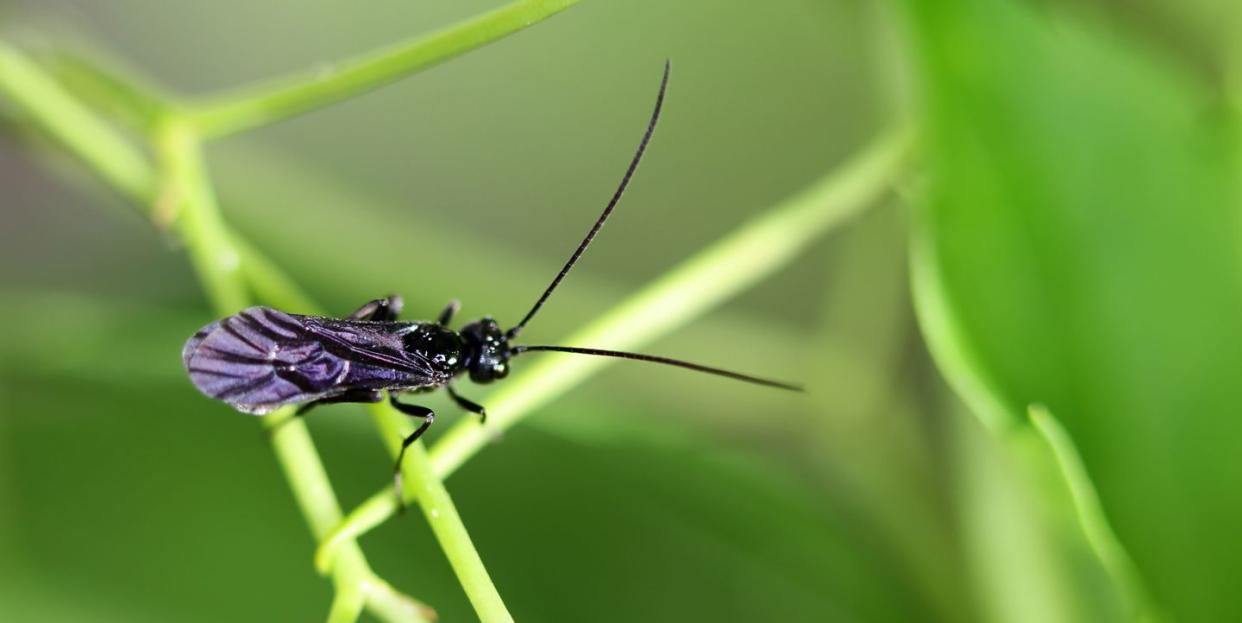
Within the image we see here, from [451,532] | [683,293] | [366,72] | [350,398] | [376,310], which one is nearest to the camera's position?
[451,532]

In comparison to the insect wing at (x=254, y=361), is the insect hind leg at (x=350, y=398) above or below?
below

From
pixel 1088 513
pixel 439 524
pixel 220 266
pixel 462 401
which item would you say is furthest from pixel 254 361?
pixel 1088 513

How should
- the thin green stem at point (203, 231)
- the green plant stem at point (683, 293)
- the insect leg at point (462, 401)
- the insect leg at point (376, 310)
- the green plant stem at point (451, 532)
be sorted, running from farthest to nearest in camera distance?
the insect leg at point (376, 310) < the insect leg at point (462, 401) < the thin green stem at point (203, 231) < the green plant stem at point (683, 293) < the green plant stem at point (451, 532)

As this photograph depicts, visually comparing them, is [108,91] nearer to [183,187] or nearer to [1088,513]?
[183,187]

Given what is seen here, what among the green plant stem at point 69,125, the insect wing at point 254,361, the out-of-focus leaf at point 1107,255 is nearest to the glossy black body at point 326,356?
the insect wing at point 254,361

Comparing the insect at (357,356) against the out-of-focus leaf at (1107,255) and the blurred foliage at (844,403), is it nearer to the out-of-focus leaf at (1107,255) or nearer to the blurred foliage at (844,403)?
the blurred foliage at (844,403)

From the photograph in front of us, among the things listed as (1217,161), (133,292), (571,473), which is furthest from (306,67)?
(1217,161)

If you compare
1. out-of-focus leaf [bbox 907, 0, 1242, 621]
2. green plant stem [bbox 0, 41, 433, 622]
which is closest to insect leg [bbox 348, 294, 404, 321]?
green plant stem [bbox 0, 41, 433, 622]

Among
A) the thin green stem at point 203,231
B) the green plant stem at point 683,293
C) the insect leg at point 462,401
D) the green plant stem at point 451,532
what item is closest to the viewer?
the green plant stem at point 451,532

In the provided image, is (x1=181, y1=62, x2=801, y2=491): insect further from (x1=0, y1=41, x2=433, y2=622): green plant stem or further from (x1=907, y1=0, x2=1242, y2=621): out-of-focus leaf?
(x1=907, y1=0, x2=1242, y2=621): out-of-focus leaf

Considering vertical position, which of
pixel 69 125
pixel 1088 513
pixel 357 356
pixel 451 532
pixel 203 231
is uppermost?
pixel 69 125
